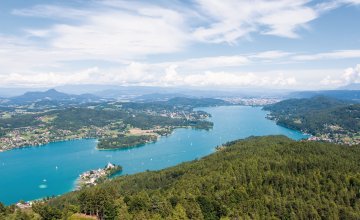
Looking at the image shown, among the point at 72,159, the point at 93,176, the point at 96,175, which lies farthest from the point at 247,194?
the point at 72,159

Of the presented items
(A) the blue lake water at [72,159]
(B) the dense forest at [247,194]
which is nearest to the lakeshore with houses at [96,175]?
(A) the blue lake water at [72,159]

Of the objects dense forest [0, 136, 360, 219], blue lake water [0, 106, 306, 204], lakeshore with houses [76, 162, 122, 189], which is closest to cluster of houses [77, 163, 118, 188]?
lakeshore with houses [76, 162, 122, 189]

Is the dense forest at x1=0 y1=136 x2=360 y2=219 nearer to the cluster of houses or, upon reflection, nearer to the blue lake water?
the cluster of houses

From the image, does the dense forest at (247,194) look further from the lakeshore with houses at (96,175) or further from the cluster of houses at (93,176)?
the cluster of houses at (93,176)

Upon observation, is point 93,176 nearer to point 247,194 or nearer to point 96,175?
point 96,175

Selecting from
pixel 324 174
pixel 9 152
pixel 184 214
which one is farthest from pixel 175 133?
pixel 184 214
